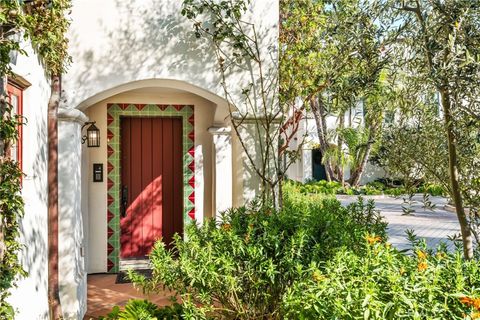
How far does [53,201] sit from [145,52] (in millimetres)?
2215

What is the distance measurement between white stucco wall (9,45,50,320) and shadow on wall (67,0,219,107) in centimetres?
72

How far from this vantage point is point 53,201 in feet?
16.6

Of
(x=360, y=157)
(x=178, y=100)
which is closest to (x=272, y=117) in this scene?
(x=178, y=100)

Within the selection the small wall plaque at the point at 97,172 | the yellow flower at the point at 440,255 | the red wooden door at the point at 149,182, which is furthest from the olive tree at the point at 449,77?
the small wall plaque at the point at 97,172

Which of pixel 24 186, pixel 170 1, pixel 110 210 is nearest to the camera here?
pixel 24 186

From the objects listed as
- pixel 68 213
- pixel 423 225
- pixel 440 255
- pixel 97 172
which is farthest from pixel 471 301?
pixel 423 225

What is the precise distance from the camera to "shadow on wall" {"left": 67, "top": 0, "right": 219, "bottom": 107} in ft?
17.9

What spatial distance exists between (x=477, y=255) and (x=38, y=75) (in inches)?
176

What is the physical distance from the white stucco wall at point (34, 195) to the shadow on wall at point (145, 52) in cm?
72

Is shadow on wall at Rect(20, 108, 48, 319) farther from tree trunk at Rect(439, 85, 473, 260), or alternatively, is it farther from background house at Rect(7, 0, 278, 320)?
tree trunk at Rect(439, 85, 473, 260)

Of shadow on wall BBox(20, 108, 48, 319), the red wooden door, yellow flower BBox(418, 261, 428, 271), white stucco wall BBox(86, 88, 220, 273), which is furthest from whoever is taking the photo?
the red wooden door

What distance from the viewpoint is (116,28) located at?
5.55 m

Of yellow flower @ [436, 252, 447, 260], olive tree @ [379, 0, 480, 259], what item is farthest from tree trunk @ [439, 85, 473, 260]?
yellow flower @ [436, 252, 447, 260]

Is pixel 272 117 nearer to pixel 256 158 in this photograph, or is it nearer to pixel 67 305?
Answer: pixel 256 158
